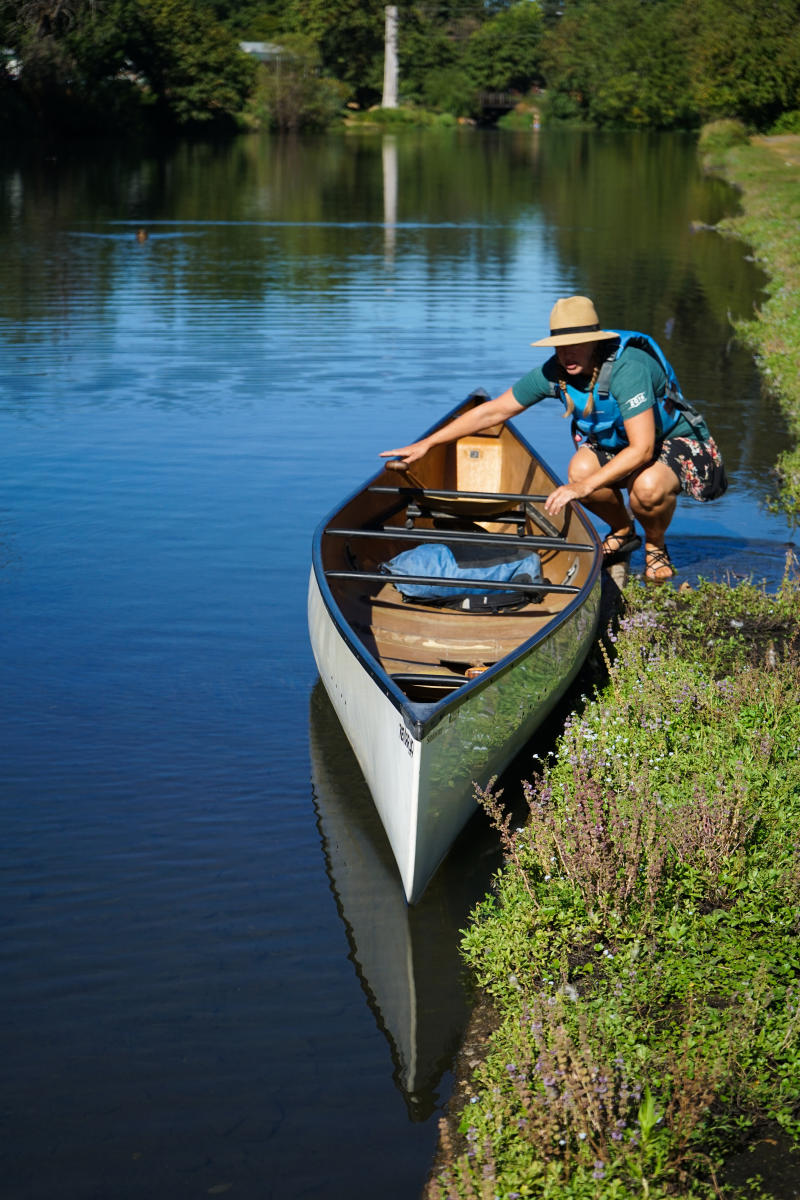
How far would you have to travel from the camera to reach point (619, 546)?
30.2 feet

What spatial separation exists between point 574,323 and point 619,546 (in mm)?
2026

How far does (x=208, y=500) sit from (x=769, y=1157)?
8.75 meters

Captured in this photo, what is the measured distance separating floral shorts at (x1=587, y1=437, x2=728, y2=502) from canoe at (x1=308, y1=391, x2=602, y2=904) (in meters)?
0.76

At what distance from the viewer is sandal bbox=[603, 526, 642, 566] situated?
9219 millimetres

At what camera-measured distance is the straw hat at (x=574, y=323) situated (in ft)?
25.0

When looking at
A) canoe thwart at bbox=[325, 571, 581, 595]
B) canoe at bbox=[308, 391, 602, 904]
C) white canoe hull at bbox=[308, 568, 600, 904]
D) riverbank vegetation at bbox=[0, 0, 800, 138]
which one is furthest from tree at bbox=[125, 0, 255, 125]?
white canoe hull at bbox=[308, 568, 600, 904]

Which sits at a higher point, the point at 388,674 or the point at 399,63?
the point at 399,63

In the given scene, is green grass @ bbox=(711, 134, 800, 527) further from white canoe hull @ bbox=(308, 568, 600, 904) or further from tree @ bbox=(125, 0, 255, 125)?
tree @ bbox=(125, 0, 255, 125)

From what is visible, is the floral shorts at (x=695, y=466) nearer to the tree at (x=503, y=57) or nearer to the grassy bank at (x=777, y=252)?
the grassy bank at (x=777, y=252)

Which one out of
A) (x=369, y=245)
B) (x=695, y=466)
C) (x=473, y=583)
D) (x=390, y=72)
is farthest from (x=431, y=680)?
(x=390, y=72)

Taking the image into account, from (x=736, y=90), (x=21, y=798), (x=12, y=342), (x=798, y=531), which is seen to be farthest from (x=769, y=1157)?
(x=736, y=90)

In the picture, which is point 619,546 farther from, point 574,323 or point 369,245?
point 369,245

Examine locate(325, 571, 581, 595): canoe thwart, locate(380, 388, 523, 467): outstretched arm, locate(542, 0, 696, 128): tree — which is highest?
locate(542, 0, 696, 128): tree

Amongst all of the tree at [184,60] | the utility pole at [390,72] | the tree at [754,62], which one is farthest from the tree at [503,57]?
the tree at [754,62]
